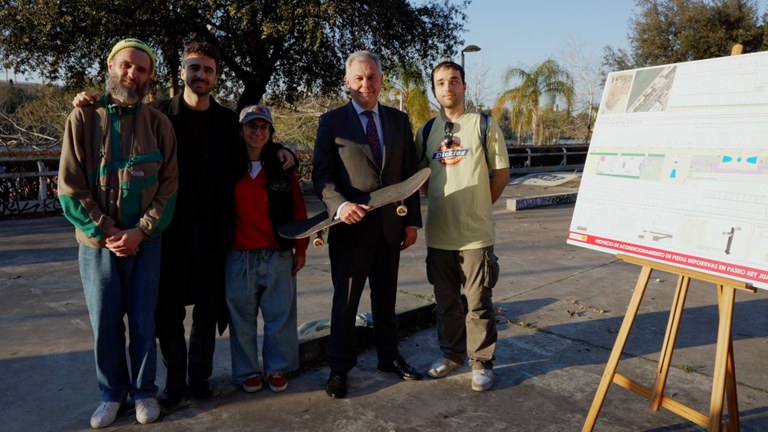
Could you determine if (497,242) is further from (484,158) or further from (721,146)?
(721,146)

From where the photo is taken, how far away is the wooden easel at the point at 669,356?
2.38 metres

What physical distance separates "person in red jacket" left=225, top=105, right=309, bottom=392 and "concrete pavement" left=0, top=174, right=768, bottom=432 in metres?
0.23

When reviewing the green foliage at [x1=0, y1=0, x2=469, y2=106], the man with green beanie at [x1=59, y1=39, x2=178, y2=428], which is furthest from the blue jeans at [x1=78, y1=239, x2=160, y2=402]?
the green foliage at [x1=0, y1=0, x2=469, y2=106]

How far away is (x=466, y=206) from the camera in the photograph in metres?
3.37

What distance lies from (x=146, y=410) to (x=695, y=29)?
24845mm

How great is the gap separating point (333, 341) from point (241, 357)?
572mm

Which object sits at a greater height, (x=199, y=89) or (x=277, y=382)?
(x=199, y=89)

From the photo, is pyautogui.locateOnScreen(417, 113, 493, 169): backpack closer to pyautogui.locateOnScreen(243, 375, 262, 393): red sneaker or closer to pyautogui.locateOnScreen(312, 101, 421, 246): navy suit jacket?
pyautogui.locateOnScreen(312, 101, 421, 246): navy suit jacket

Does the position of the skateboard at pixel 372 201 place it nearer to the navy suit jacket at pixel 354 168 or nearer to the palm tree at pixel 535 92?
the navy suit jacket at pixel 354 168

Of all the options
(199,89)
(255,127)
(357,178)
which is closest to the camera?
(199,89)

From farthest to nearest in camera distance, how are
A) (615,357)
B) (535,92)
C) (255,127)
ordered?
(535,92) → (255,127) → (615,357)

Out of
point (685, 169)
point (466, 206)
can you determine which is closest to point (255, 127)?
point (466, 206)

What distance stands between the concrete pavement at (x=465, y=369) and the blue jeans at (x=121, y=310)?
22 cm

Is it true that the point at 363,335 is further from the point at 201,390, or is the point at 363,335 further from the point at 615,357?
the point at 615,357
